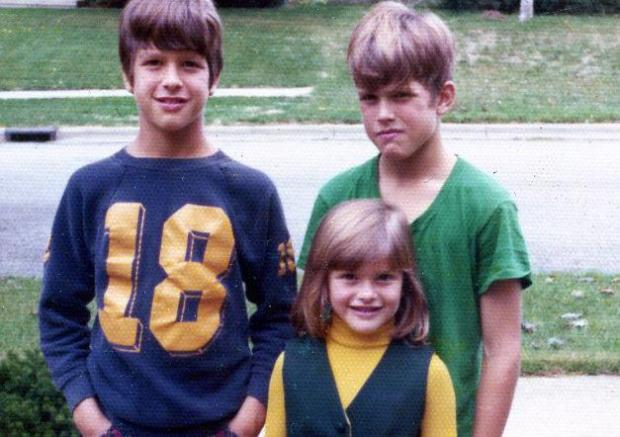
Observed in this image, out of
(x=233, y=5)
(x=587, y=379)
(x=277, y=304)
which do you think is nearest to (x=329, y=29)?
(x=233, y=5)

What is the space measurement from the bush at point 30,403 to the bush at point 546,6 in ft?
49.1

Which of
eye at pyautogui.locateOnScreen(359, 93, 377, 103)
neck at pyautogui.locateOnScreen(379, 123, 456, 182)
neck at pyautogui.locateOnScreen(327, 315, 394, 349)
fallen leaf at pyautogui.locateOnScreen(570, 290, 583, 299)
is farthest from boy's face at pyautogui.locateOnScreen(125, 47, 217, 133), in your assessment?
fallen leaf at pyautogui.locateOnScreen(570, 290, 583, 299)

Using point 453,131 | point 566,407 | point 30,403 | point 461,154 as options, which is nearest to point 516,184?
point 461,154

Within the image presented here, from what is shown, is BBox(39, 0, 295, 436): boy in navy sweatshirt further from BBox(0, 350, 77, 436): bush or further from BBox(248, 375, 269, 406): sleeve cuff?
BBox(0, 350, 77, 436): bush

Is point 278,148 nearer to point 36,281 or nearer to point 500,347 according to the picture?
point 36,281

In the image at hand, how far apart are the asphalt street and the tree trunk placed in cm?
528

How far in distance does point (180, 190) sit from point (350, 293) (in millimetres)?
462

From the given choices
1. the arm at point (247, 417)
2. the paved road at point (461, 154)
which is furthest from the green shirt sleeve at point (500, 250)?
the paved road at point (461, 154)

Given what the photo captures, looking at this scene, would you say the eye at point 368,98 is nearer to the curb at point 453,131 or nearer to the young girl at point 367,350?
the young girl at point 367,350

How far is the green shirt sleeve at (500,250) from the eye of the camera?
222cm

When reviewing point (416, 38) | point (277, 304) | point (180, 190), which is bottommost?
point (277, 304)

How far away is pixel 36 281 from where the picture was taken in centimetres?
646

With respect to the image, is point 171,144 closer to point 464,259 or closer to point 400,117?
point 400,117

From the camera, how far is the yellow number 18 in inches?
93.2
